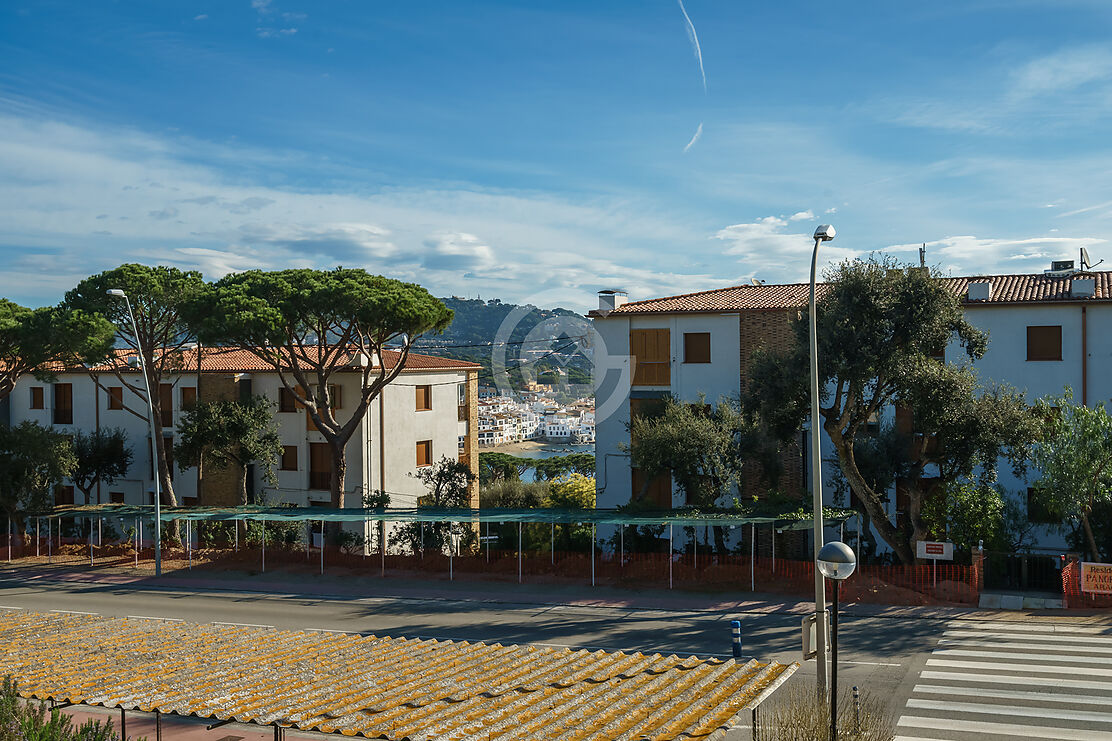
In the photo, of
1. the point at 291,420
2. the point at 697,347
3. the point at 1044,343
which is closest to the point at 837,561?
the point at 1044,343

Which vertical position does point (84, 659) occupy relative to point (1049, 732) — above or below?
above

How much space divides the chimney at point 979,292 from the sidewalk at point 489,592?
12.1 metres

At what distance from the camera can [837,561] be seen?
10.6m

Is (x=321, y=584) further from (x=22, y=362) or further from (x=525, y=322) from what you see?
(x=525, y=322)

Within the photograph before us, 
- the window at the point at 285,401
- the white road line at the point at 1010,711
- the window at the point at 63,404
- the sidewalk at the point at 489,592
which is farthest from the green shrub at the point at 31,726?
the window at the point at 63,404

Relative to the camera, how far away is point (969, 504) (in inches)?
1054

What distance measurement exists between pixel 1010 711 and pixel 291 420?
34.3 metres

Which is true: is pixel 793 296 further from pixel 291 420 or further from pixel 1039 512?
pixel 291 420

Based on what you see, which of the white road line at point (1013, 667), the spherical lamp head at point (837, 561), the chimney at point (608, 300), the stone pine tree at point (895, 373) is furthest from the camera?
the chimney at point (608, 300)

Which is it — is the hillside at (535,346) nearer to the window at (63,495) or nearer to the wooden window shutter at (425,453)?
the wooden window shutter at (425,453)

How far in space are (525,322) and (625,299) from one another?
17880 millimetres

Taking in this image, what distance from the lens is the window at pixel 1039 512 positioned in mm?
A: 25556

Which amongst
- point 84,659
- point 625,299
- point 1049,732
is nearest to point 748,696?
point 1049,732

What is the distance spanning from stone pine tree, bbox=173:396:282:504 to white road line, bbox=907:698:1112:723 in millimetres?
31146
